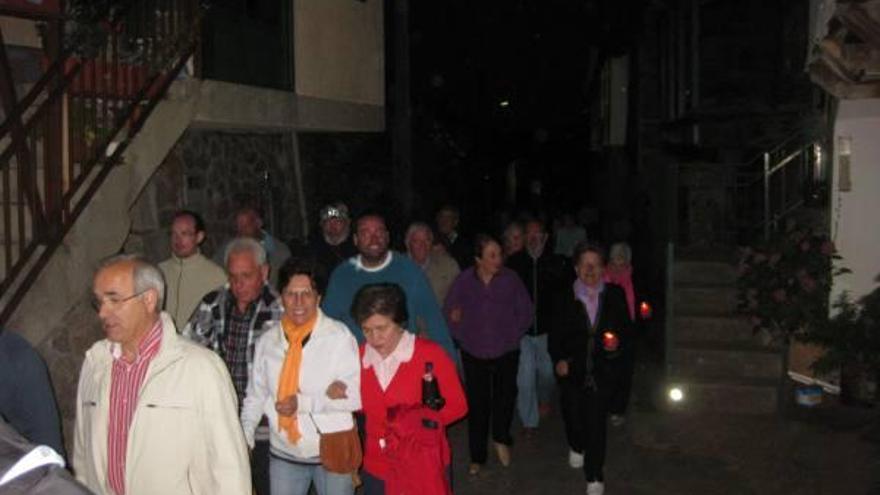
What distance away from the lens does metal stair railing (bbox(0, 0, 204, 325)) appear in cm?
568

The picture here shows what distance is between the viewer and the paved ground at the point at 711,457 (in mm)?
7121

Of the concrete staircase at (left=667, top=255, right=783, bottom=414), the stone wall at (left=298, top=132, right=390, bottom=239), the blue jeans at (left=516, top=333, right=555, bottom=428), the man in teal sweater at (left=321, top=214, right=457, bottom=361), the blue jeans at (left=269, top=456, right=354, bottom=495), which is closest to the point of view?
the blue jeans at (left=269, top=456, right=354, bottom=495)

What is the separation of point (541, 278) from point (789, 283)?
2.95 metres

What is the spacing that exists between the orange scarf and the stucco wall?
20.8 ft

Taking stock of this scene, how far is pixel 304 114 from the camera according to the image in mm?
10477

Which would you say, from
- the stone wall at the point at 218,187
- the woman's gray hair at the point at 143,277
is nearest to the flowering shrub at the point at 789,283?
the stone wall at the point at 218,187

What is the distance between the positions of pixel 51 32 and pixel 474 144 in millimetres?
18674

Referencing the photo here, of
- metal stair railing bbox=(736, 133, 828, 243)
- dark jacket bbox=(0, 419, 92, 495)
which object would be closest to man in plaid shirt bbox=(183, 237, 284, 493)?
dark jacket bbox=(0, 419, 92, 495)

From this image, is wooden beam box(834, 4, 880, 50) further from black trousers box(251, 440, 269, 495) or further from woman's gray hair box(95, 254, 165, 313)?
woman's gray hair box(95, 254, 165, 313)

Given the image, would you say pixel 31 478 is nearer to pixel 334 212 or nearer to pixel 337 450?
pixel 337 450

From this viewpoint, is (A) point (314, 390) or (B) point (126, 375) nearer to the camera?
(B) point (126, 375)

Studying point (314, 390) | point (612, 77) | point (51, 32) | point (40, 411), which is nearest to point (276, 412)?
point (314, 390)

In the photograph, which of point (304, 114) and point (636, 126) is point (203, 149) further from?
Answer: point (636, 126)

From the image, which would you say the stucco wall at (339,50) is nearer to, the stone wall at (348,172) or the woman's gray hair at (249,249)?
the stone wall at (348,172)
